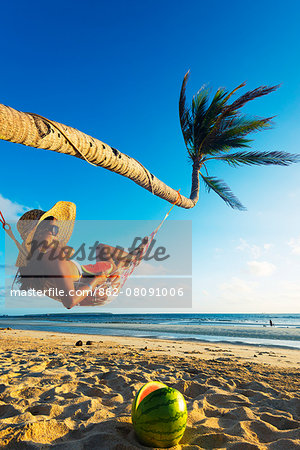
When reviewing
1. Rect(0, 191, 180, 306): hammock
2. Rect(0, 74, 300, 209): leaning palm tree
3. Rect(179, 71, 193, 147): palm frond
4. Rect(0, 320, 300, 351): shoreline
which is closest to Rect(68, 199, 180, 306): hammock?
Rect(0, 191, 180, 306): hammock

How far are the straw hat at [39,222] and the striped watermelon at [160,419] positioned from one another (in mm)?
1816

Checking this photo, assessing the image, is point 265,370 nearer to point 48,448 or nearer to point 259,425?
point 259,425

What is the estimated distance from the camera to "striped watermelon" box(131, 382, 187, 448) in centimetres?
206

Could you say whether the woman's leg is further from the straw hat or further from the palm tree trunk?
the palm tree trunk

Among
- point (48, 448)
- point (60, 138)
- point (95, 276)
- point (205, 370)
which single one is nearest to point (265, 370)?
point (205, 370)

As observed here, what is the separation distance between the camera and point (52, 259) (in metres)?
3.00

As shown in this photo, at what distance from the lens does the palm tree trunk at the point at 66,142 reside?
1.80 meters

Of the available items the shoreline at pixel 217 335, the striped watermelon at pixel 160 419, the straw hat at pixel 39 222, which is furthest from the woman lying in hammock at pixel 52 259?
the shoreline at pixel 217 335

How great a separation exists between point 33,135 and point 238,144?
12.0 ft

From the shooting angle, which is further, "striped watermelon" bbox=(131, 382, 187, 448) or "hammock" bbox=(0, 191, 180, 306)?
"hammock" bbox=(0, 191, 180, 306)

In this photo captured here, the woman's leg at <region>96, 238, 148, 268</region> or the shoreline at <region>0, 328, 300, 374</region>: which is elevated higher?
the woman's leg at <region>96, 238, 148, 268</region>

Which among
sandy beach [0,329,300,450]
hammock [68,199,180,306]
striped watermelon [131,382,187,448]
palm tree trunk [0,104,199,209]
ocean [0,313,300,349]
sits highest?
palm tree trunk [0,104,199,209]

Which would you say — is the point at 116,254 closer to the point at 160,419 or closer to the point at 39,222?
the point at 39,222

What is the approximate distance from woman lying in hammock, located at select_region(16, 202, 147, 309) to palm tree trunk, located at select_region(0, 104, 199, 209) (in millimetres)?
1018
